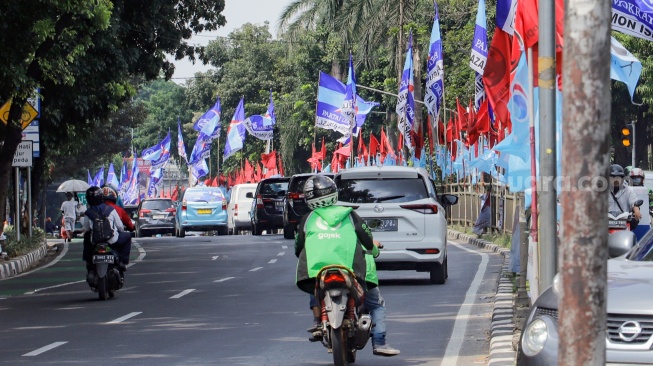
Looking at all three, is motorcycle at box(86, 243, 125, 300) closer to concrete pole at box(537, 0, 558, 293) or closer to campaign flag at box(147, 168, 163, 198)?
concrete pole at box(537, 0, 558, 293)

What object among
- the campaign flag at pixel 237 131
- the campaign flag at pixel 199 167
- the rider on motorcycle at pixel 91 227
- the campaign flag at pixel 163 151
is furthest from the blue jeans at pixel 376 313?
the campaign flag at pixel 163 151

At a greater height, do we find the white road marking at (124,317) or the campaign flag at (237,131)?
the campaign flag at (237,131)

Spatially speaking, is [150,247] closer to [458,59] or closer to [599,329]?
[458,59]

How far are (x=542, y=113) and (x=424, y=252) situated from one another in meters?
8.26

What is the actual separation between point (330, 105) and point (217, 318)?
104 ft

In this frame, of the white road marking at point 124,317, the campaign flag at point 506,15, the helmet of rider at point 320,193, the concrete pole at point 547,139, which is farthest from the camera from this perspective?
the campaign flag at point 506,15

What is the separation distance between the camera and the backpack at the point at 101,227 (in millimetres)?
16953

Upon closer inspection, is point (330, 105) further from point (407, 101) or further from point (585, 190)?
point (585, 190)

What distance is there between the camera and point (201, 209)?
1651 inches

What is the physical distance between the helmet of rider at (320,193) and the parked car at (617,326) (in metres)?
2.92

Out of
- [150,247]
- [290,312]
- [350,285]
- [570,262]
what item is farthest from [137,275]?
[570,262]

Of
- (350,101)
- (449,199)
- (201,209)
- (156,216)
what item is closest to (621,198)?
(449,199)

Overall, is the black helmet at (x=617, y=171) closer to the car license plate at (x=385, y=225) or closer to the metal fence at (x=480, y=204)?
the car license plate at (x=385, y=225)

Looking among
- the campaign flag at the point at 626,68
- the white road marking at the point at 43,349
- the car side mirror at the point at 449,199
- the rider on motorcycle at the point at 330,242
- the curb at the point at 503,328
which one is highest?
the campaign flag at the point at 626,68
